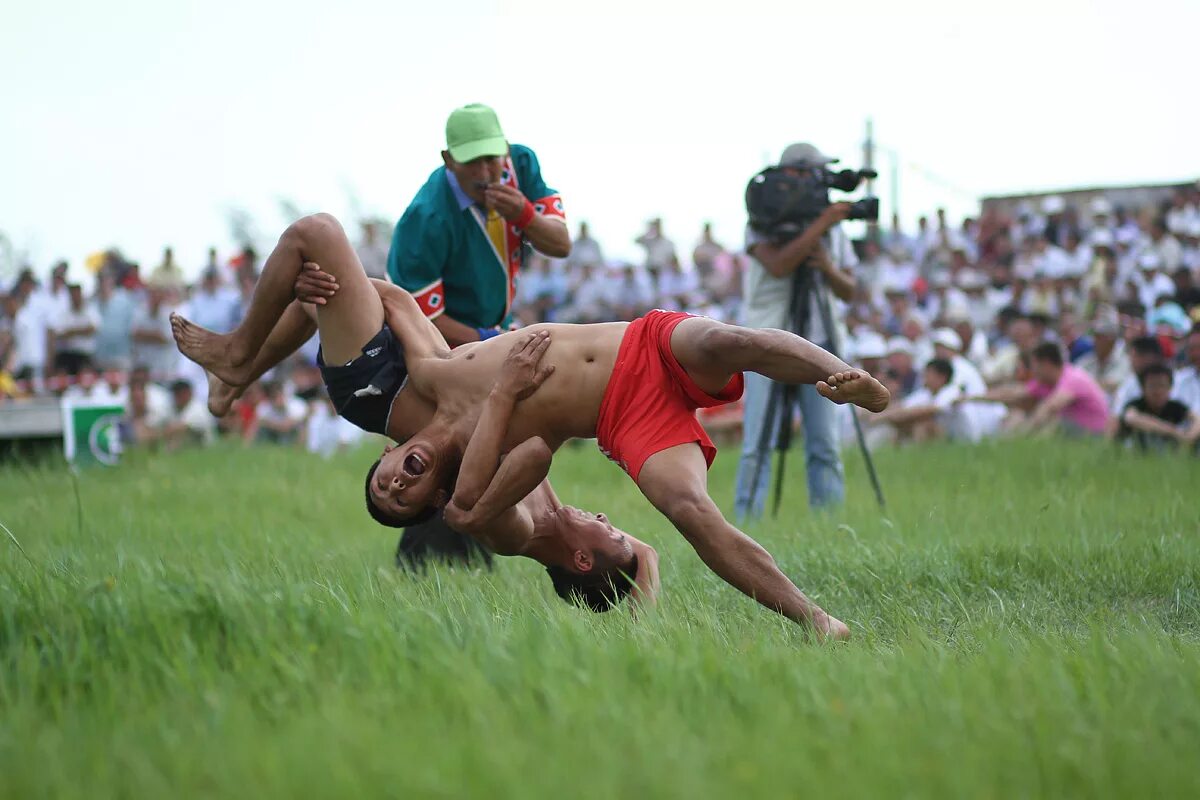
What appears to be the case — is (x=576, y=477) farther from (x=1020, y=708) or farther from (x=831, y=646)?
(x=1020, y=708)

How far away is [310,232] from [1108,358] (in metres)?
9.70

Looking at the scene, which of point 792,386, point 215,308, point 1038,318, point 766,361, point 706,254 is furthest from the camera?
point 706,254

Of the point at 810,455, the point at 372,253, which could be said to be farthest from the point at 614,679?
the point at 372,253

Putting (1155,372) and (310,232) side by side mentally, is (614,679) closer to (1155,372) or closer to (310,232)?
(310,232)

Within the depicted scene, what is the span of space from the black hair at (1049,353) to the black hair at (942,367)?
852mm

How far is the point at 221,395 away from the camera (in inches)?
223

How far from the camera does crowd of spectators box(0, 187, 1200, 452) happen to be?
37.9 ft

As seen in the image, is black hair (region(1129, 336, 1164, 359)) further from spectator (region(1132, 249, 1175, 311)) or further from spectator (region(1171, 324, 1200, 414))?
spectator (region(1132, 249, 1175, 311))

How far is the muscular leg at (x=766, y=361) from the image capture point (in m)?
3.94

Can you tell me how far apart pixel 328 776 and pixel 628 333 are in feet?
7.63

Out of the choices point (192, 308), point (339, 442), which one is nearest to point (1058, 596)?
point (339, 442)

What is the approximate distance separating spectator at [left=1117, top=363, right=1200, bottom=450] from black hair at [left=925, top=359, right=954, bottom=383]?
6.24ft

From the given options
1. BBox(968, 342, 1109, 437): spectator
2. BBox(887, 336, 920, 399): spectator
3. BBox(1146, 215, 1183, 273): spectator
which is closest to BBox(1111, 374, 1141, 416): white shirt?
BBox(968, 342, 1109, 437): spectator

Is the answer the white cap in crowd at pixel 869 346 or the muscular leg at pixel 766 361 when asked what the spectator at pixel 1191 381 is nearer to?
the white cap in crowd at pixel 869 346
